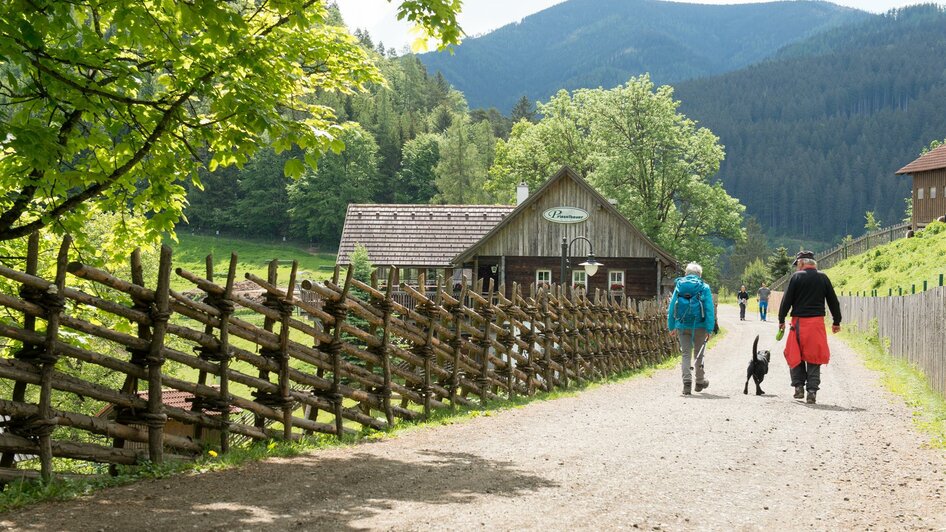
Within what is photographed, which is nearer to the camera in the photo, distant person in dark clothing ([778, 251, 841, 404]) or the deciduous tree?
the deciduous tree

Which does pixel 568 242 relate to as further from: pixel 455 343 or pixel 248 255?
pixel 248 255

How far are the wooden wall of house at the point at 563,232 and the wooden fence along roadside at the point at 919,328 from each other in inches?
550

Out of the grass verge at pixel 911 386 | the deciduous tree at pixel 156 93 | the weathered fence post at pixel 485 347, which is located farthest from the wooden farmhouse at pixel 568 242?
the deciduous tree at pixel 156 93

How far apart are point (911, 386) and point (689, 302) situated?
3715 mm

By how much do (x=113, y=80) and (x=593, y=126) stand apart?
2084 inches

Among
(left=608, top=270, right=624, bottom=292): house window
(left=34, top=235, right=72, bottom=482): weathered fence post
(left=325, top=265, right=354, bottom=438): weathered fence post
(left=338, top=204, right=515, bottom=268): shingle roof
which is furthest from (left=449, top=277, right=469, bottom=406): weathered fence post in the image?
(left=338, top=204, right=515, bottom=268): shingle roof

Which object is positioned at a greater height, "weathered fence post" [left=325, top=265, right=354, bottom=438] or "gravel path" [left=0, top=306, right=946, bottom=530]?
"weathered fence post" [left=325, top=265, right=354, bottom=438]

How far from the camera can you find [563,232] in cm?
3950

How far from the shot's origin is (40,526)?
18.0 feet

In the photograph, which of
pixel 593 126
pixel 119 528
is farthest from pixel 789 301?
pixel 593 126

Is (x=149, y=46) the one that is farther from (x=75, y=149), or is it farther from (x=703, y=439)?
(x=703, y=439)

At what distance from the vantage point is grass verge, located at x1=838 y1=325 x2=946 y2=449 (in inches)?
404

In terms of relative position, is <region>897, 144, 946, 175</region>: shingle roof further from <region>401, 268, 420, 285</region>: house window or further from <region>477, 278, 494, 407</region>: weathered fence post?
<region>477, 278, 494, 407</region>: weathered fence post

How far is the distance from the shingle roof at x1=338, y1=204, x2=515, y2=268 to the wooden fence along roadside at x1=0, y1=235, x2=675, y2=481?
2873 centimetres
